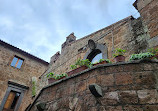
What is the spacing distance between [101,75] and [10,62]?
10.2 m

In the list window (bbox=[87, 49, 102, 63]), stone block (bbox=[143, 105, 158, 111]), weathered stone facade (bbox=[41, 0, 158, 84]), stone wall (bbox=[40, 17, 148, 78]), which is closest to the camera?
stone block (bbox=[143, 105, 158, 111])

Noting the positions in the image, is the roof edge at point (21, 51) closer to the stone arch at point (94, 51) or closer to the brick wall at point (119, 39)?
the brick wall at point (119, 39)

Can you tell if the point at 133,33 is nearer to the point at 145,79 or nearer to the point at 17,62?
the point at 145,79

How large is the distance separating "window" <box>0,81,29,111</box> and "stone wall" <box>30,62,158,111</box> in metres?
8.33

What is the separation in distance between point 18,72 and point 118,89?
10.4 meters

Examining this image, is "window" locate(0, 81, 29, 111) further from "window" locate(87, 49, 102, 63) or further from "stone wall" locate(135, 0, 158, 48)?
"stone wall" locate(135, 0, 158, 48)

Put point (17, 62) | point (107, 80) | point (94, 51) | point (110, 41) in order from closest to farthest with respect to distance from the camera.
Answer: point (107, 80), point (110, 41), point (94, 51), point (17, 62)

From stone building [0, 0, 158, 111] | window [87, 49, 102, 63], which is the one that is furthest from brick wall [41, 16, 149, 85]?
window [87, 49, 102, 63]

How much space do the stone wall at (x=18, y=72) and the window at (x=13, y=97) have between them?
251mm

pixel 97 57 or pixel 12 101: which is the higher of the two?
pixel 97 57

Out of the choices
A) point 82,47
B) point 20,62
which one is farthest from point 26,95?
point 82,47

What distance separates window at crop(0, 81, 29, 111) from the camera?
32.1 feet

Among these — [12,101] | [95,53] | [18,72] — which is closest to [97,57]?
[95,53]

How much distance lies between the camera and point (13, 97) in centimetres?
1048
